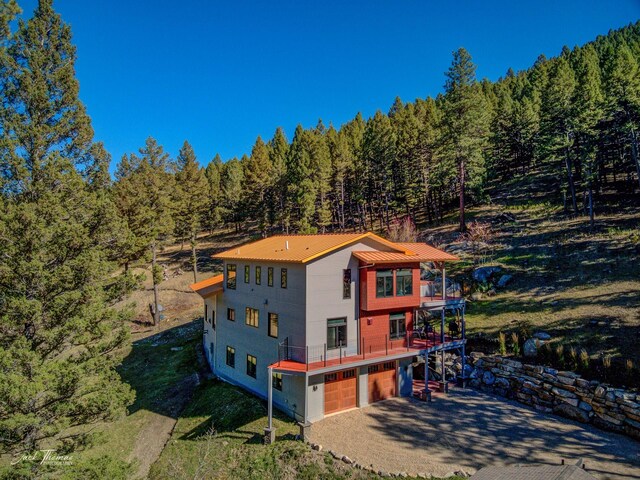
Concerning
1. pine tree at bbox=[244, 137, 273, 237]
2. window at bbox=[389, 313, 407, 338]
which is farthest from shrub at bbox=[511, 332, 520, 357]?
pine tree at bbox=[244, 137, 273, 237]

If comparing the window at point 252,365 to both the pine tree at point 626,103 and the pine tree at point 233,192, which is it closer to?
the pine tree at point 626,103

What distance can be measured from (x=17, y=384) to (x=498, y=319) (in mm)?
25303

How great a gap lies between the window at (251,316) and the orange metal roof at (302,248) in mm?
3102

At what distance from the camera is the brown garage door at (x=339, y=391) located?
60.8 ft

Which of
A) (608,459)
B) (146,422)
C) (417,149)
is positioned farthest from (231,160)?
(608,459)

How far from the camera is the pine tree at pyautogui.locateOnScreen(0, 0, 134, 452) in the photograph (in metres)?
11.9

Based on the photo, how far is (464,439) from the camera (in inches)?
624

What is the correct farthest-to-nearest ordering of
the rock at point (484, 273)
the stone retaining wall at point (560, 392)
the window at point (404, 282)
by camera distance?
the rock at point (484, 273) < the window at point (404, 282) < the stone retaining wall at point (560, 392)

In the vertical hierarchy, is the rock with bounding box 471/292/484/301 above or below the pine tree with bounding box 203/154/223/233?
below

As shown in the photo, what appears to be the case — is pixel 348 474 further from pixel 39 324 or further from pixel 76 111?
pixel 76 111

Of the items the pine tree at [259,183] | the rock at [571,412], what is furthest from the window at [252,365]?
the pine tree at [259,183]

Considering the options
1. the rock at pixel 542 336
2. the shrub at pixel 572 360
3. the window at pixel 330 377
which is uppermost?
the rock at pixel 542 336

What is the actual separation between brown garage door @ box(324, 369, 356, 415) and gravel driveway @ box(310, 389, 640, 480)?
1.49 ft

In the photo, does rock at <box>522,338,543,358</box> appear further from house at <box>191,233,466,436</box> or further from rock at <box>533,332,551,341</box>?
house at <box>191,233,466,436</box>
